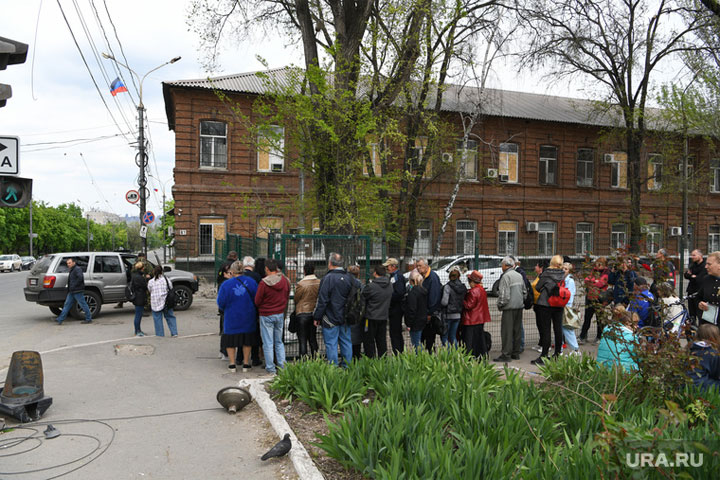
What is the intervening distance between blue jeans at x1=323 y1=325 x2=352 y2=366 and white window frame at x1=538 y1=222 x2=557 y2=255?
78.9 ft

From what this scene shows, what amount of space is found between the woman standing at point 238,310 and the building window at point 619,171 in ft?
95.8

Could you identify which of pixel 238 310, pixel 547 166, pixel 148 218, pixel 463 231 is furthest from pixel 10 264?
pixel 238 310

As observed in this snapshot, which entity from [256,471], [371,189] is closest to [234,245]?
[371,189]

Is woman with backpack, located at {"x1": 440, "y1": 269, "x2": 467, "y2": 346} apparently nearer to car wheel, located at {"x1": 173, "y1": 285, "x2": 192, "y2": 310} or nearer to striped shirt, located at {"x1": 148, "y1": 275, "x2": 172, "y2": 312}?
striped shirt, located at {"x1": 148, "y1": 275, "x2": 172, "y2": 312}

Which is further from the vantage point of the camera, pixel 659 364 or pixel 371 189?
pixel 371 189

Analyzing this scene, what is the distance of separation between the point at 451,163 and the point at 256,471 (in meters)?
18.9

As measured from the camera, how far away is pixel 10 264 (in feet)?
141

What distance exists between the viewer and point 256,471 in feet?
15.1

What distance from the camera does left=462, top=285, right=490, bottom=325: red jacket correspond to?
841 cm

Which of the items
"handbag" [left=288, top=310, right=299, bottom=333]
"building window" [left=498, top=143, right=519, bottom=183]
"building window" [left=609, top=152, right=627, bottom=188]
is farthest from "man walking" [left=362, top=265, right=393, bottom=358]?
"building window" [left=609, top=152, right=627, bottom=188]

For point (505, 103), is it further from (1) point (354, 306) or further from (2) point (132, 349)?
(2) point (132, 349)

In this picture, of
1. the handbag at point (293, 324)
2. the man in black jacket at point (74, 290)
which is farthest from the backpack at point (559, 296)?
the man in black jacket at point (74, 290)

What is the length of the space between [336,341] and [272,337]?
103cm

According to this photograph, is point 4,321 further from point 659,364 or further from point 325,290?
point 659,364
